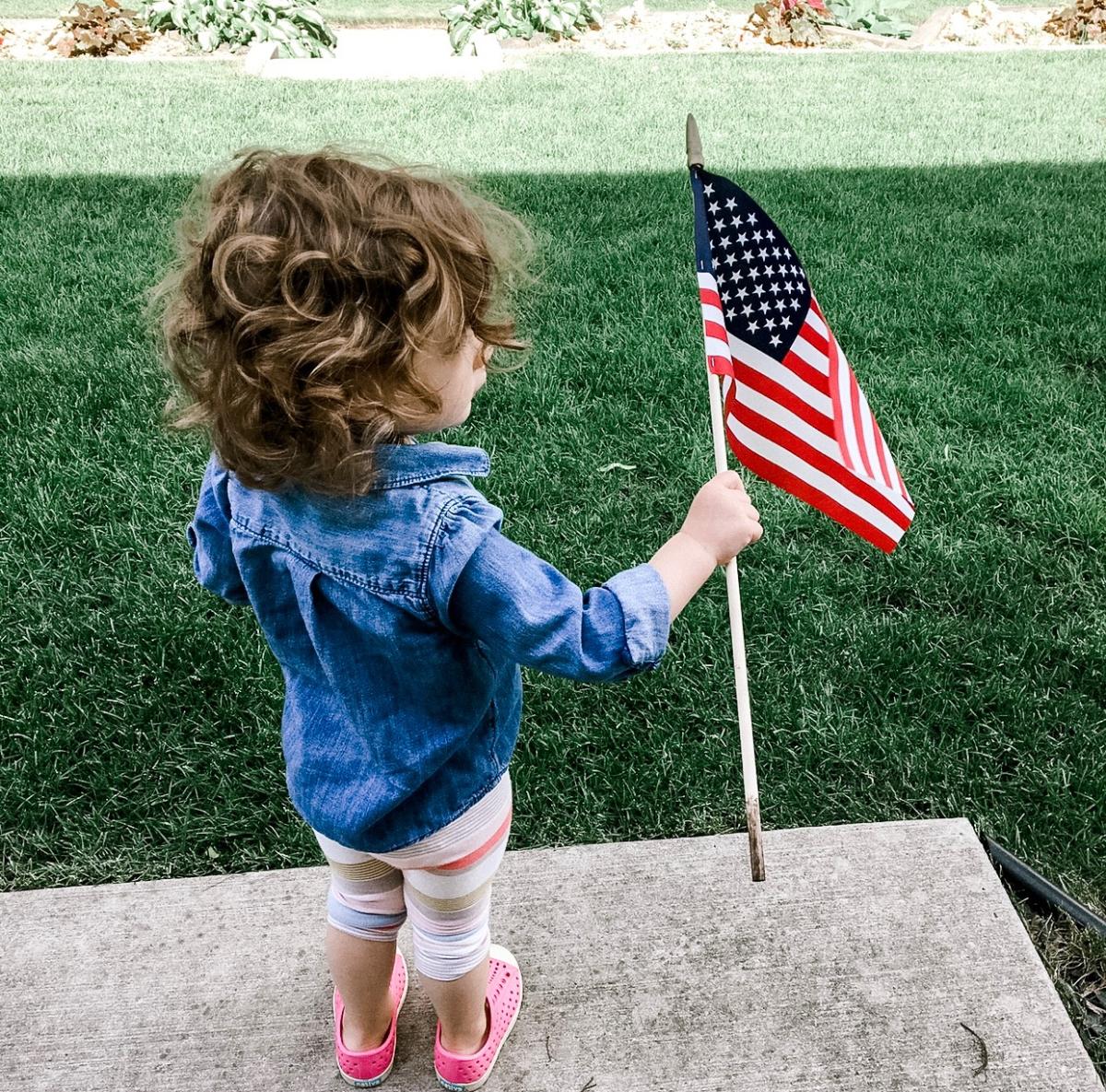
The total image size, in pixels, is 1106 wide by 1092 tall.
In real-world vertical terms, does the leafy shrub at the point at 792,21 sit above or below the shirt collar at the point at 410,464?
below

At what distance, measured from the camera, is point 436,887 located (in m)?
1.54

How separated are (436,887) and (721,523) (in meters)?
0.65

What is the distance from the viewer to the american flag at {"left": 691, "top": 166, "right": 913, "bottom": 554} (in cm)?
176

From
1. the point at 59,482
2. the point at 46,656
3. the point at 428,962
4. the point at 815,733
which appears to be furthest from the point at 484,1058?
the point at 59,482

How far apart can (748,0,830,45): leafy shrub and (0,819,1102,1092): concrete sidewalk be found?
30.7ft

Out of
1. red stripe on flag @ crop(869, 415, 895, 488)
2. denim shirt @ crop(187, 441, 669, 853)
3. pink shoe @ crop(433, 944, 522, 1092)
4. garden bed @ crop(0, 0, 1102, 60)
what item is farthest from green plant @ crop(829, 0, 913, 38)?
denim shirt @ crop(187, 441, 669, 853)

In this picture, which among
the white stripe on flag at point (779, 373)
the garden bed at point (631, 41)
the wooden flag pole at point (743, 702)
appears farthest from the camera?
the garden bed at point (631, 41)

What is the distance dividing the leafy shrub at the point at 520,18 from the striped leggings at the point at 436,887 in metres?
9.30

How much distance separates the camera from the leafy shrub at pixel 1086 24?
9.89 meters

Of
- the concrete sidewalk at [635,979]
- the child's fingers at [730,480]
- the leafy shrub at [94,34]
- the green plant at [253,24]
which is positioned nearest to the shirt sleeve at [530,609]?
the child's fingers at [730,480]

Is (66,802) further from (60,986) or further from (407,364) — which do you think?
(407,364)

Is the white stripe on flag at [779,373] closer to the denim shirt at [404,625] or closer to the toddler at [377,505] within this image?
the toddler at [377,505]

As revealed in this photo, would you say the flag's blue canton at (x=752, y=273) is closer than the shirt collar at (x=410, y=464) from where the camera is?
No

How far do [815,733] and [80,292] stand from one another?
3.84m
